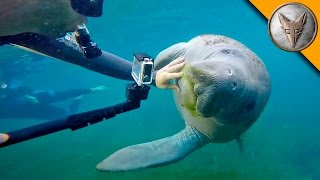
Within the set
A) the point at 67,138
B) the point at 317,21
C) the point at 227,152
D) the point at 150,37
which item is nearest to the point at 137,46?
the point at 150,37

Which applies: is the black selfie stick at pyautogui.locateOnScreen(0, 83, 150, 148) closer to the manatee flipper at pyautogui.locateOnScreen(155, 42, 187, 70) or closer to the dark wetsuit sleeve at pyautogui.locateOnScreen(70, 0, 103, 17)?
the dark wetsuit sleeve at pyautogui.locateOnScreen(70, 0, 103, 17)

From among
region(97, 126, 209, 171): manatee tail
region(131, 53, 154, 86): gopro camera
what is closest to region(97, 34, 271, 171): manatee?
region(97, 126, 209, 171): manatee tail

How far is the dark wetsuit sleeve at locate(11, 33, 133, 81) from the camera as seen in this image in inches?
157

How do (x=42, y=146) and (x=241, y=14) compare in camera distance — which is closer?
(x=42, y=146)

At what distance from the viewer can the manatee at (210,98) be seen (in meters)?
3.52

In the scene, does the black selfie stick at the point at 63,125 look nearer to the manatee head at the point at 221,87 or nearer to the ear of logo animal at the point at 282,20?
the manatee head at the point at 221,87

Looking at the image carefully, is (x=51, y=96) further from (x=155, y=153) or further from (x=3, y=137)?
(x=3, y=137)

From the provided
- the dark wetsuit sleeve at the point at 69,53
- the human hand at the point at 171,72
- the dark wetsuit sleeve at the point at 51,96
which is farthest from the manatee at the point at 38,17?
the dark wetsuit sleeve at the point at 51,96

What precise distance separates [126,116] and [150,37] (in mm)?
12182

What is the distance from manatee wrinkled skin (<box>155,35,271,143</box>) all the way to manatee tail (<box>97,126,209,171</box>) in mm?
245

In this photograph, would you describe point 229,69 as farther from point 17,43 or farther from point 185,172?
point 185,172

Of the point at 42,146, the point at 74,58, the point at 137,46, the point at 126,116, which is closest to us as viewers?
the point at 74,58

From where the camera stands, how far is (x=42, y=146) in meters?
14.5

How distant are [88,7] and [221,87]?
1.59 m
